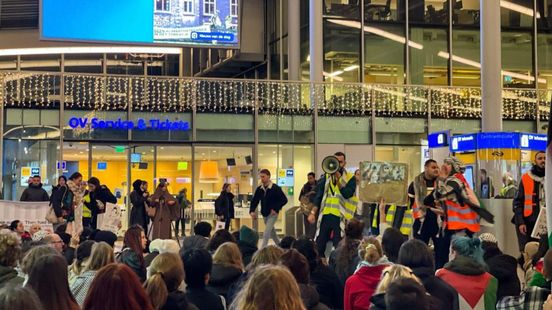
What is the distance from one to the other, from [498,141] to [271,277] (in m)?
13.4

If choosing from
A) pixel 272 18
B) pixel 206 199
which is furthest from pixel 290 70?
pixel 206 199

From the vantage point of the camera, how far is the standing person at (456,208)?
421 inches

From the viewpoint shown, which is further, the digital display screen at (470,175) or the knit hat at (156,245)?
the digital display screen at (470,175)

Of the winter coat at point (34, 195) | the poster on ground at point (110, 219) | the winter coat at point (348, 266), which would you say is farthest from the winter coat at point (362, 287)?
the winter coat at point (34, 195)

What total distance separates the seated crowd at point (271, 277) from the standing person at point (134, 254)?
0.04 feet

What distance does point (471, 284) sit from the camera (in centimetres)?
622

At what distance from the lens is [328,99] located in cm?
2339

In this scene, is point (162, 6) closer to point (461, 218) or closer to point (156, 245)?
point (461, 218)

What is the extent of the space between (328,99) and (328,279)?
16.9 meters

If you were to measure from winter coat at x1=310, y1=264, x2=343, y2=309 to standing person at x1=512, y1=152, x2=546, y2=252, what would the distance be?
499 centimetres

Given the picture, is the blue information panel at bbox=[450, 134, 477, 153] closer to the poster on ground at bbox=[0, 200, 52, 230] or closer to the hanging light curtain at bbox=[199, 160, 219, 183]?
the hanging light curtain at bbox=[199, 160, 219, 183]

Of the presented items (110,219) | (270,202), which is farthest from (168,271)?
(270,202)

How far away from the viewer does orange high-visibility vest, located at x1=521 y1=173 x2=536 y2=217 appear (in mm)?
11078

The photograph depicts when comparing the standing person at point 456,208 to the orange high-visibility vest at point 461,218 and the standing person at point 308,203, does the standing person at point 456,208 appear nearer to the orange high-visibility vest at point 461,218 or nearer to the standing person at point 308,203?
the orange high-visibility vest at point 461,218
